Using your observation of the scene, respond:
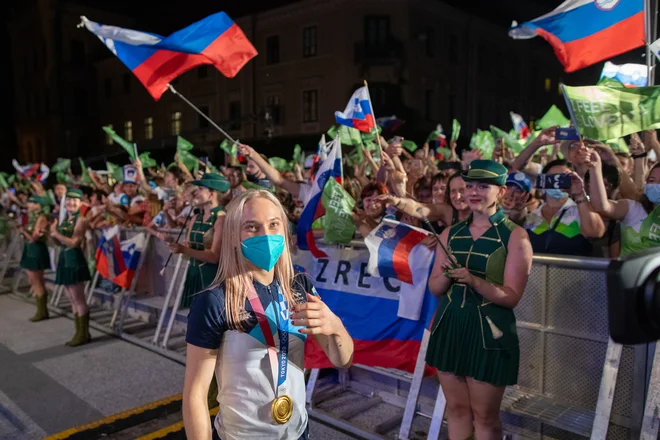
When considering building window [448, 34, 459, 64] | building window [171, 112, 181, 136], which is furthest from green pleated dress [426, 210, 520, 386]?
building window [171, 112, 181, 136]

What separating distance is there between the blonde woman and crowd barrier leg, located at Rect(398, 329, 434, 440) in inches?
77.9

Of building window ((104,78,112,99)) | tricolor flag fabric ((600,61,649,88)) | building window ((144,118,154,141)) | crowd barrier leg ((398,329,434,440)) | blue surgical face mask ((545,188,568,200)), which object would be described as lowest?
crowd barrier leg ((398,329,434,440))

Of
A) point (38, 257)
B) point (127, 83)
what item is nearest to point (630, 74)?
point (38, 257)

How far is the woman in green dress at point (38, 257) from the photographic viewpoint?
26.6ft

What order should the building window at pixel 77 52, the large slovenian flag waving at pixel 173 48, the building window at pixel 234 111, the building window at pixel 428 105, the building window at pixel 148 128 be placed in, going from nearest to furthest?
1. the large slovenian flag waving at pixel 173 48
2. the building window at pixel 428 105
3. the building window at pixel 234 111
4. the building window at pixel 148 128
5. the building window at pixel 77 52

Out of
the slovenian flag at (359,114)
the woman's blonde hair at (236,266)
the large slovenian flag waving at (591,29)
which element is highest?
the large slovenian flag waving at (591,29)

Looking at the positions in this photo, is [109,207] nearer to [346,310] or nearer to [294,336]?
[346,310]

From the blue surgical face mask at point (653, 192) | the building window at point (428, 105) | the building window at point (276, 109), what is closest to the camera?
the blue surgical face mask at point (653, 192)

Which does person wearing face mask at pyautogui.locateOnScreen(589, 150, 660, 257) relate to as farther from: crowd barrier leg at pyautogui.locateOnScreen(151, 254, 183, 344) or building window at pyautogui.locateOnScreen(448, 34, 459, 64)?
building window at pyautogui.locateOnScreen(448, 34, 459, 64)

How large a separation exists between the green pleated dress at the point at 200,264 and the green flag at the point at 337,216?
1030 mm

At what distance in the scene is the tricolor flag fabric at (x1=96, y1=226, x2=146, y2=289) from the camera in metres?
7.39

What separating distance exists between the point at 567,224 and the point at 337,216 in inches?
77.8

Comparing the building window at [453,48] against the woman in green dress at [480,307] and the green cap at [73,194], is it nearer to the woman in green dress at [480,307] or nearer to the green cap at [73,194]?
the green cap at [73,194]

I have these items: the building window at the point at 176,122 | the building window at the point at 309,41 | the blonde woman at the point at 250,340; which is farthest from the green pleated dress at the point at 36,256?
the building window at the point at 176,122
